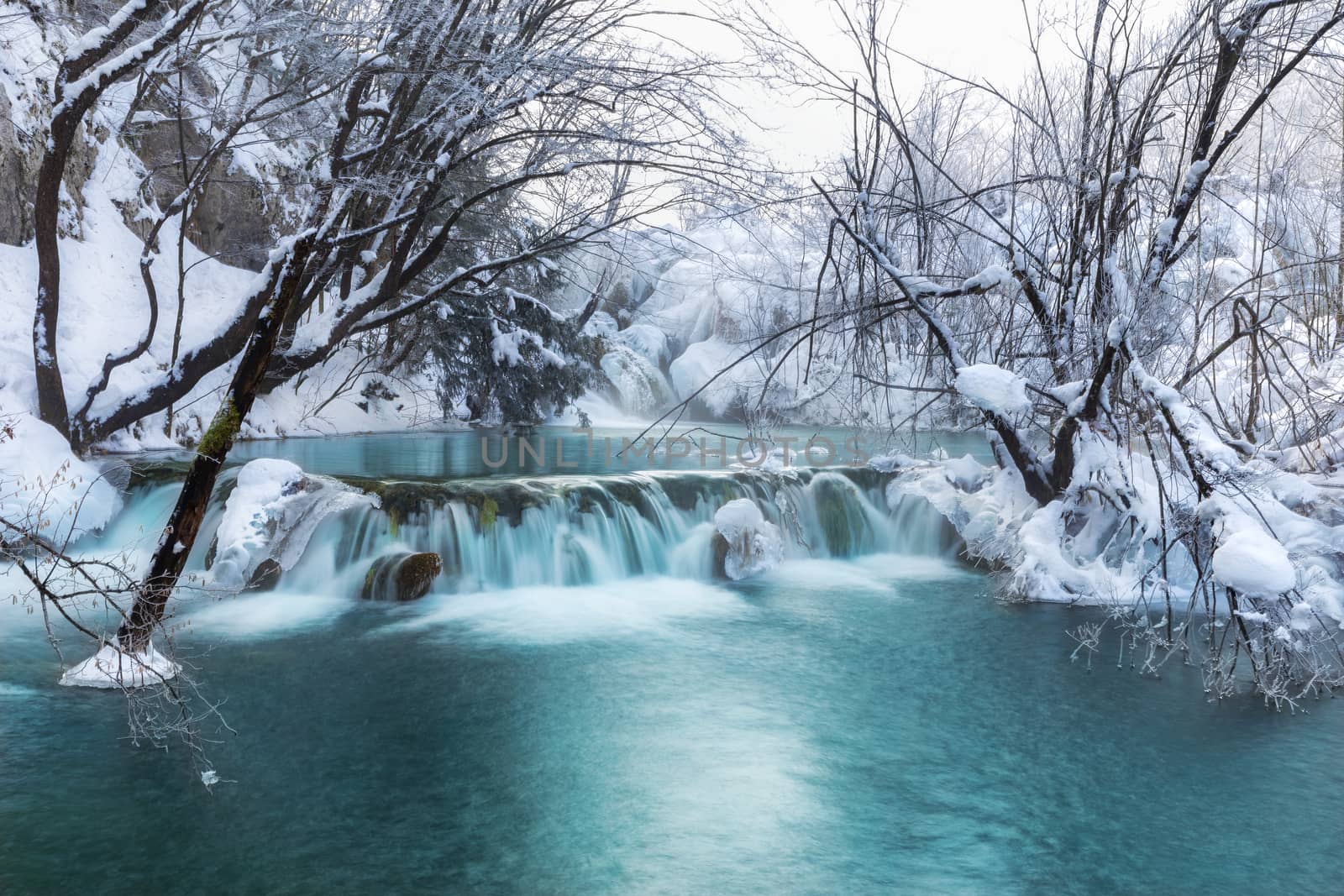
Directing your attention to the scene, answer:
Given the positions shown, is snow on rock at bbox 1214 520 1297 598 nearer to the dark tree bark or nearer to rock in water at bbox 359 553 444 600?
rock in water at bbox 359 553 444 600

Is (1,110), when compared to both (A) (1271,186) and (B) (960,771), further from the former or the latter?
(A) (1271,186)

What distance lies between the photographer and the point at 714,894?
12.0 feet

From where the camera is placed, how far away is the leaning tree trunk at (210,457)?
4906mm

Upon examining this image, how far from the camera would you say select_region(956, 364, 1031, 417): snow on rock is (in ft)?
19.4

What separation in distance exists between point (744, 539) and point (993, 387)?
12.7ft

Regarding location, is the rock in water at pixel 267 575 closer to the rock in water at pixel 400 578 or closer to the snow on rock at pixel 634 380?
the rock in water at pixel 400 578

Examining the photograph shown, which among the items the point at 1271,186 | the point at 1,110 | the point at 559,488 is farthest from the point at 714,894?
the point at 1,110

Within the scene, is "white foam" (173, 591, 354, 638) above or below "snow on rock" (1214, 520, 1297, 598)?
below

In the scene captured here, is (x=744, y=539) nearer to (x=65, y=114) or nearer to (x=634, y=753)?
(x=634, y=753)

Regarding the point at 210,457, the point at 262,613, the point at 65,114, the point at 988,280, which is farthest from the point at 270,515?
the point at 988,280

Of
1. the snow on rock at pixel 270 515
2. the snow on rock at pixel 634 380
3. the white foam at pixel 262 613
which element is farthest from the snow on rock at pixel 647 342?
the white foam at pixel 262 613

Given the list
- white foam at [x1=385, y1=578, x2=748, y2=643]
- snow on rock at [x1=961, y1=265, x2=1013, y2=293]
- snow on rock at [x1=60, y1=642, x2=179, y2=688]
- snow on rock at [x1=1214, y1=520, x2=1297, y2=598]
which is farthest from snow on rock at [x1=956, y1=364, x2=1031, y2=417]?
snow on rock at [x1=60, y1=642, x2=179, y2=688]

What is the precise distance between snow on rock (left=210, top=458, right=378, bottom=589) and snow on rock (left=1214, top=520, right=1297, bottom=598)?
675 cm

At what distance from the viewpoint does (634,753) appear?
197 inches
